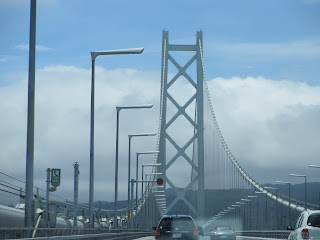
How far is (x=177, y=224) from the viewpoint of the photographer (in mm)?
26406

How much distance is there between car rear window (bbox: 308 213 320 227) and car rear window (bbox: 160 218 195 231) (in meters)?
7.85

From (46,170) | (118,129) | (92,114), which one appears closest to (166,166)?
(118,129)

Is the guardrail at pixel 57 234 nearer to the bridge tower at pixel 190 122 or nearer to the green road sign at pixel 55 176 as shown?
the green road sign at pixel 55 176

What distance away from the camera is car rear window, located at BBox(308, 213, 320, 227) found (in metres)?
18.5

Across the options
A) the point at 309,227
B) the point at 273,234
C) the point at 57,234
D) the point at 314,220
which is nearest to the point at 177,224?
the point at 57,234

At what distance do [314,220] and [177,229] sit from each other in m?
7.98

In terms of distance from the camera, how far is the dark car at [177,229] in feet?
85.2

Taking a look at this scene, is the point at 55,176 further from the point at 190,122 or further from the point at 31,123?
the point at 190,122

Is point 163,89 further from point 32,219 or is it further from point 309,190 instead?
point 309,190

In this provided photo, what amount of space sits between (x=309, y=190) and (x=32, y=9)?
587ft

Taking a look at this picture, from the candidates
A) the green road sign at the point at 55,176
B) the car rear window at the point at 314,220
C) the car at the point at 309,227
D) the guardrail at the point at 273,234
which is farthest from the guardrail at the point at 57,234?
the guardrail at the point at 273,234

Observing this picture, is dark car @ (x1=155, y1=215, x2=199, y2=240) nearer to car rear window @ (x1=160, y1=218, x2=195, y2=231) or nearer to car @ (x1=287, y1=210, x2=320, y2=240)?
car rear window @ (x1=160, y1=218, x2=195, y2=231)

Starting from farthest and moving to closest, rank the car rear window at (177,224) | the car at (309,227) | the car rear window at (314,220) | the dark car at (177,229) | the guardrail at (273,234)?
the guardrail at (273,234) → the car rear window at (177,224) → the dark car at (177,229) → the car rear window at (314,220) → the car at (309,227)

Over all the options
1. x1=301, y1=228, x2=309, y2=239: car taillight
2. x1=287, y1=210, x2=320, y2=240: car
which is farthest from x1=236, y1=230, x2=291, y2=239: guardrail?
x1=301, y1=228, x2=309, y2=239: car taillight
